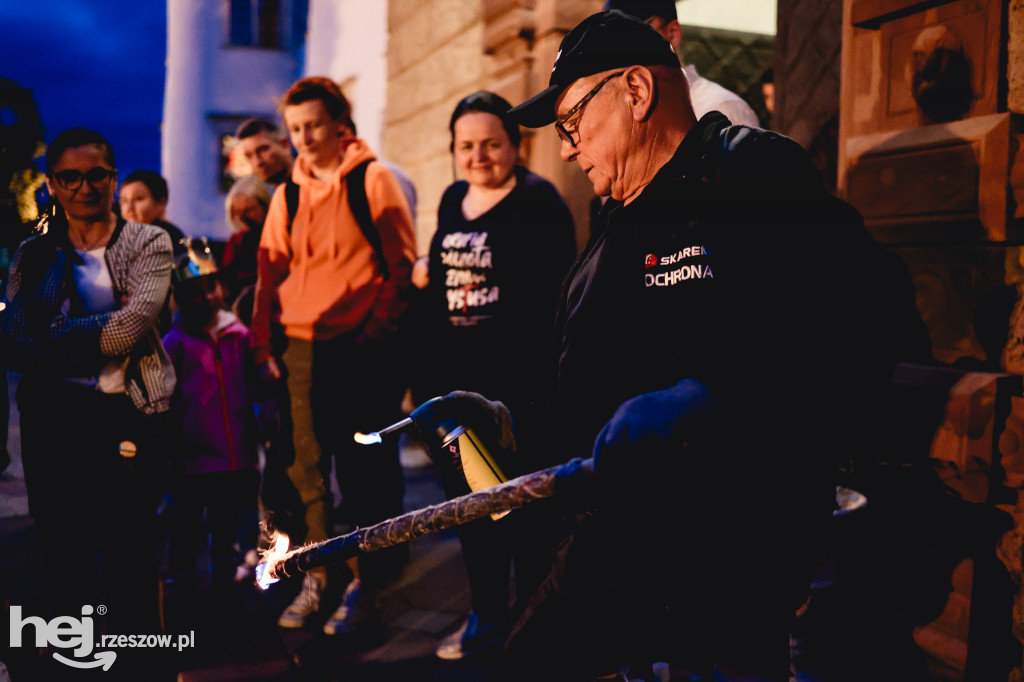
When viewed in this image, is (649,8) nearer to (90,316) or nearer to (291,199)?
(291,199)

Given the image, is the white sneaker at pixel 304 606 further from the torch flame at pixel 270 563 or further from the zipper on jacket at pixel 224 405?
the torch flame at pixel 270 563

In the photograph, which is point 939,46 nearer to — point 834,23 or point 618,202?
point 834,23

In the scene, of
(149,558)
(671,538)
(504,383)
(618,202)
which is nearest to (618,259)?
(618,202)

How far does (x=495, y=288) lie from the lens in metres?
3.12

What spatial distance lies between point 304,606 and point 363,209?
1765mm

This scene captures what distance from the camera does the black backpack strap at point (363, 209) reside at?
344 centimetres

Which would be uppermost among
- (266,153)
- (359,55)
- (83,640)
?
(359,55)

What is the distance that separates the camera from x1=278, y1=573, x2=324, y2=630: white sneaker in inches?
136

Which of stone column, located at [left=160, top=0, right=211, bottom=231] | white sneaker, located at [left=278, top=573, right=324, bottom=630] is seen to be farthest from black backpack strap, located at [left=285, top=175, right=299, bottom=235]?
stone column, located at [left=160, top=0, right=211, bottom=231]

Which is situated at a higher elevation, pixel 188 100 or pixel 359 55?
pixel 188 100

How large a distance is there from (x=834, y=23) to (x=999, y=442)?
6.53ft

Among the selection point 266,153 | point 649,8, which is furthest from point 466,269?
point 266,153

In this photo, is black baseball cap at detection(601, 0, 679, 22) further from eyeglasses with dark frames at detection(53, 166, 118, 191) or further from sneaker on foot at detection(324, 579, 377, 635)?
sneaker on foot at detection(324, 579, 377, 635)

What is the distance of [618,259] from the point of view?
1.66 metres
